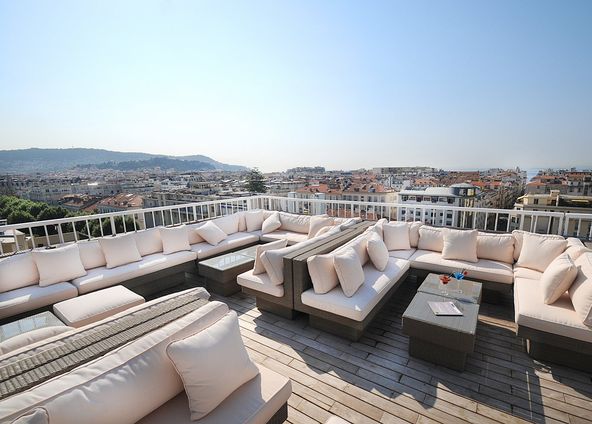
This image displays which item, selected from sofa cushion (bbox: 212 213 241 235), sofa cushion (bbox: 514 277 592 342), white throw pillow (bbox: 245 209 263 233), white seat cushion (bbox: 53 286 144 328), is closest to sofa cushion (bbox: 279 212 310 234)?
white throw pillow (bbox: 245 209 263 233)

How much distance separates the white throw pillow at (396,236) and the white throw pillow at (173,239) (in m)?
3.11

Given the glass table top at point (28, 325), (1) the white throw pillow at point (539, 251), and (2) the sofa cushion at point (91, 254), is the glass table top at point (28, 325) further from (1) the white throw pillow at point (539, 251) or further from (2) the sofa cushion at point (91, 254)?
(1) the white throw pillow at point (539, 251)

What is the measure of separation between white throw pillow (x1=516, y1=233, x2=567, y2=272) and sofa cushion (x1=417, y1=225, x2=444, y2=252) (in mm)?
870

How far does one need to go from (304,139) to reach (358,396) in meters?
11.1

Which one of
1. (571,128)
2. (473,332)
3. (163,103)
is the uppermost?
(163,103)

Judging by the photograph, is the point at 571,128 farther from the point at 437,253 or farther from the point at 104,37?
the point at 104,37

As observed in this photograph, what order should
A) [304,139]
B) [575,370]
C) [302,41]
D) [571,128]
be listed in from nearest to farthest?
[575,370] < [302,41] < [571,128] < [304,139]

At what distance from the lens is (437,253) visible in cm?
369

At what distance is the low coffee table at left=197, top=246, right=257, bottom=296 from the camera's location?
11.5ft

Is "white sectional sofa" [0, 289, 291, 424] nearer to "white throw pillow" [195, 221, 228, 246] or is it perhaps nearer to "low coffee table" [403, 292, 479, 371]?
"low coffee table" [403, 292, 479, 371]

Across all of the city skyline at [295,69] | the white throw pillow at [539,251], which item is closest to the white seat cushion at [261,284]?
the white throw pillow at [539,251]

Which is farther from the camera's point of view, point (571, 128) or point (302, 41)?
point (571, 128)

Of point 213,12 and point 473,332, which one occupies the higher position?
point 213,12

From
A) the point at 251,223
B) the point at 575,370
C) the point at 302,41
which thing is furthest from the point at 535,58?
the point at 251,223
